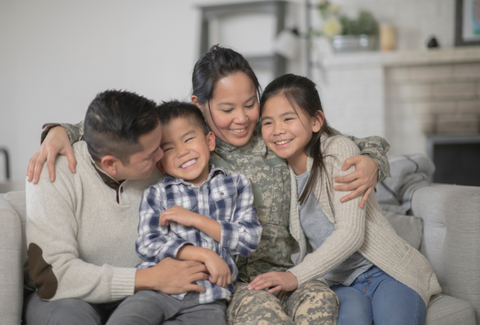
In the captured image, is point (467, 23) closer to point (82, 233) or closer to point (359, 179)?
point (359, 179)

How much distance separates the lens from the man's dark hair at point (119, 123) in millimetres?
1136

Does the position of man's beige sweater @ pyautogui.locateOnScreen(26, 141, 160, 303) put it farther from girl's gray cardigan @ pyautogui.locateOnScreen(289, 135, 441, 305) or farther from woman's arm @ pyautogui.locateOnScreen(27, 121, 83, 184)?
girl's gray cardigan @ pyautogui.locateOnScreen(289, 135, 441, 305)

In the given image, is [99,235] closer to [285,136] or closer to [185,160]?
[185,160]

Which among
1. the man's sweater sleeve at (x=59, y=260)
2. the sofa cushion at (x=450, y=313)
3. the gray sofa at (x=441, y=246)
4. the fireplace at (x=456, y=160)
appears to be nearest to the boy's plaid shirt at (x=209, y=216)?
the man's sweater sleeve at (x=59, y=260)

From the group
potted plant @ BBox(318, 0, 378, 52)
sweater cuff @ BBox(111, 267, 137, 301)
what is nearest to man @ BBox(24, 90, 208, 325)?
sweater cuff @ BBox(111, 267, 137, 301)

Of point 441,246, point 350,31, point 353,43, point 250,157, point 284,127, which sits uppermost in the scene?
point 350,31

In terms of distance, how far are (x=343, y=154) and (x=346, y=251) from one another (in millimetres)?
307

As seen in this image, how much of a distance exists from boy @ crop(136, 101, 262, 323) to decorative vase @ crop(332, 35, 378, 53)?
9.09 ft

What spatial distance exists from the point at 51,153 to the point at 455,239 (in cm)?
135

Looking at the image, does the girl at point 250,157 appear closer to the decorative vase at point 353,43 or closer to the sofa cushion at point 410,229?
the sofa cushion at point 410,229

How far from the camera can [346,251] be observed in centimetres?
127

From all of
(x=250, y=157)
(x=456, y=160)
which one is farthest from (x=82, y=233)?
(x=456, y=160)

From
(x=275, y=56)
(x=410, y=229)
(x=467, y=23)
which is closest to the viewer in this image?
(x=410, y=229)

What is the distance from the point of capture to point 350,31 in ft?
12.3
